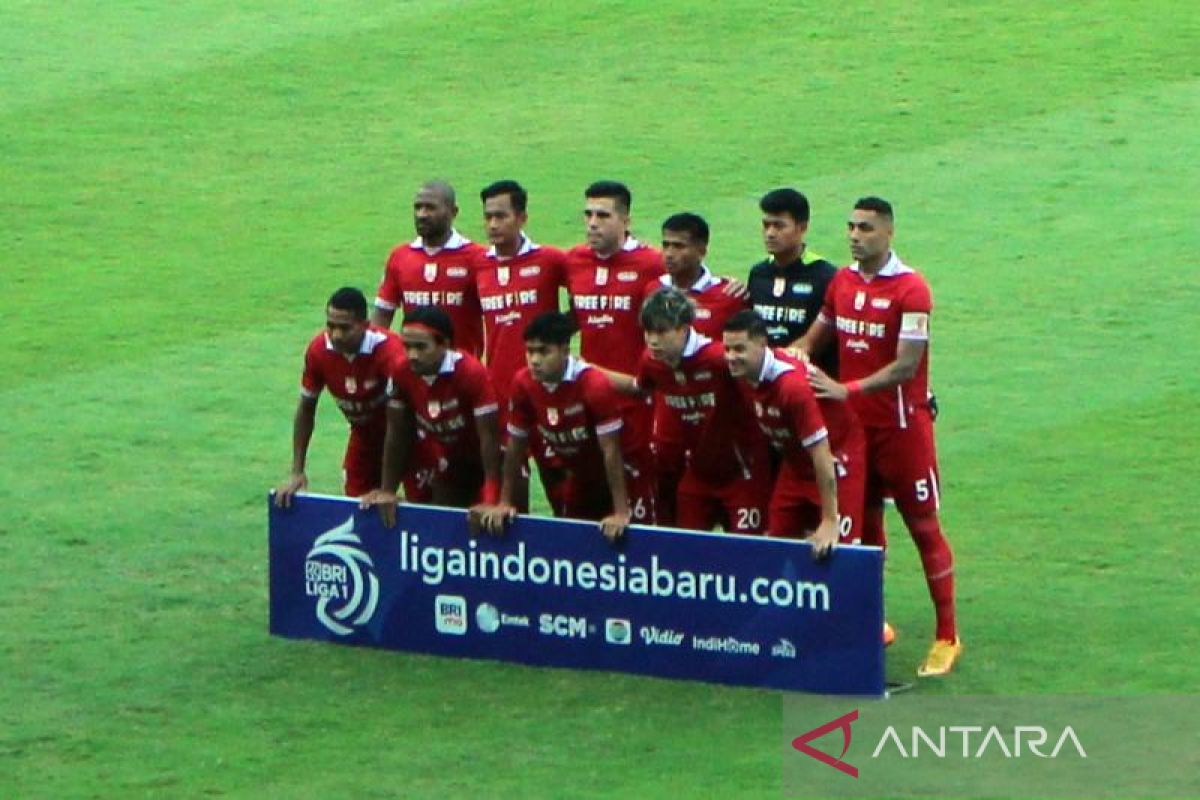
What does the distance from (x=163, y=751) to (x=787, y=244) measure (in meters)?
3.51

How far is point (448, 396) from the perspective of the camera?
11.5 m

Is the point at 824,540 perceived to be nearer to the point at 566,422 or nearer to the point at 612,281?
the point at 566,422

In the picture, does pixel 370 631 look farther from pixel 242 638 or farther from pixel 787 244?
pixel 787 244

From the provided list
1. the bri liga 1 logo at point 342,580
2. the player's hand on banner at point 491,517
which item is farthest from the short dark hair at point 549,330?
the bri liga 1 logo at point 342,580

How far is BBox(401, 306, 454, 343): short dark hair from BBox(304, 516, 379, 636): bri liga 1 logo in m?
0.92

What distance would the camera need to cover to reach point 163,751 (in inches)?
396

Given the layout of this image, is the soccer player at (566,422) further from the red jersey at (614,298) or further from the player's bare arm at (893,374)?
the player's bare arm at (893,374)

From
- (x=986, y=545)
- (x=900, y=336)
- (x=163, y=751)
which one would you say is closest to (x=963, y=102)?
(x=986, y=545)

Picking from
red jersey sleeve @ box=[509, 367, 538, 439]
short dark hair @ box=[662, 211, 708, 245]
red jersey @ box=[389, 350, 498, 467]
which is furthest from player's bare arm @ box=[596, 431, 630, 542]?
short dark hair @ box=[662, 211, 708, 245]

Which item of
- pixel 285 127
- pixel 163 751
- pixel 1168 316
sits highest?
pixel 285 127

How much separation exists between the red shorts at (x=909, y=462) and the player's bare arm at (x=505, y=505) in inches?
59.9

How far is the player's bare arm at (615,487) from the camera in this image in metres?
10.8

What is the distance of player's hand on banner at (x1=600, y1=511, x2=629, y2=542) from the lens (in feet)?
35.4

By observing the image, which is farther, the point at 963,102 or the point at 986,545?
the point at 963,102
